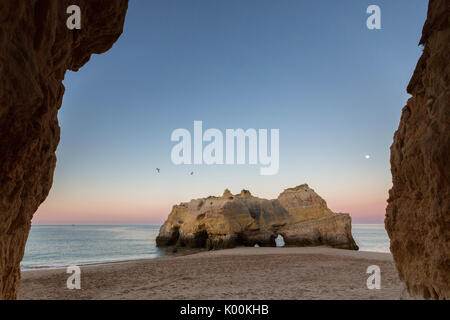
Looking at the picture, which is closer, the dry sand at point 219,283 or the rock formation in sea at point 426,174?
the rock formation in sea at point 426,174

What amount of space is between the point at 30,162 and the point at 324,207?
33722 mm

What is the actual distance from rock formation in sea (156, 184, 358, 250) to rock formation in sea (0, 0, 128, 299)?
27.2 meters

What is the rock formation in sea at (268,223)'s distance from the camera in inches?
1174

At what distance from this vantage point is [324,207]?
109 feet

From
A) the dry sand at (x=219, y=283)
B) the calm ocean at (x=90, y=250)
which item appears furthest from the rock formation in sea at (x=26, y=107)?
the calm ocean at (x=90, y=250)

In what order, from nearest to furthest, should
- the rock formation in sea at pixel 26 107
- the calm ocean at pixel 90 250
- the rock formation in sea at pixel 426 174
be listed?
1. the rock formation in sea at pixel 26 107
2. the rock formation in sea at pixel 426 174
3. the calm ocean at pixel 90 250

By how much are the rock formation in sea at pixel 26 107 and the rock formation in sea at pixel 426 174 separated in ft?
15.6

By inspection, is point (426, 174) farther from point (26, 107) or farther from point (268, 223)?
point (268, 223)

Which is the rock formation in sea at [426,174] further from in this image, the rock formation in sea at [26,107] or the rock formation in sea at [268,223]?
the rock formation in sea at [268,223]

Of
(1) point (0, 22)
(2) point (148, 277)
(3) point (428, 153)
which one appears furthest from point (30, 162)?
(2) point (148, 277)

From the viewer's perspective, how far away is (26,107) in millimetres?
2971

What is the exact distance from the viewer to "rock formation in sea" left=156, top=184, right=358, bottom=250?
2981cm

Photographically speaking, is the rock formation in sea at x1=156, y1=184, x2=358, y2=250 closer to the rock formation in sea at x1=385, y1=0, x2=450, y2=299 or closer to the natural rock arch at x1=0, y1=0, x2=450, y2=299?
the rock formation in sea at x1=385, y1=0, x2=450, y2=299
